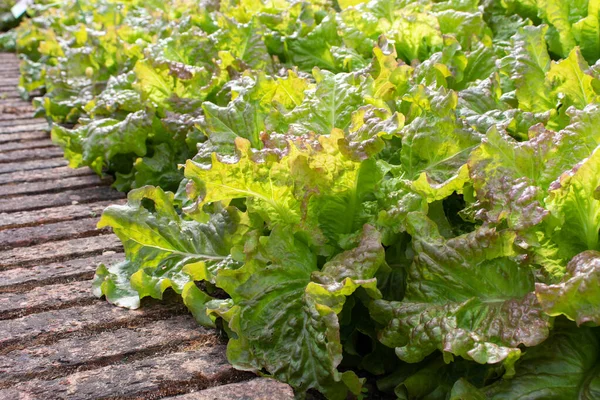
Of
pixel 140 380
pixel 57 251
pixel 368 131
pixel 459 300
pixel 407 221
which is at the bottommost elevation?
pixel 57 251

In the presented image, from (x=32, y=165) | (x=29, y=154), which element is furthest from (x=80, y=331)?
(x=29, y=154)

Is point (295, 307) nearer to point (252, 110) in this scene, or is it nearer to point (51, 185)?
point (252, 110)

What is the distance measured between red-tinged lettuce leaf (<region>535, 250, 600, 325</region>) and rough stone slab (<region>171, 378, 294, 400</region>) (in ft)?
2.09

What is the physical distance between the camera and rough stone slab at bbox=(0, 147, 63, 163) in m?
3.68

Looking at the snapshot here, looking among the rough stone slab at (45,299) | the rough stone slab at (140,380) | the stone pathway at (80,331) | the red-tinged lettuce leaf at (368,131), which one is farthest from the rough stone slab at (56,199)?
the red-tinged lettuce leaf at (368,131)

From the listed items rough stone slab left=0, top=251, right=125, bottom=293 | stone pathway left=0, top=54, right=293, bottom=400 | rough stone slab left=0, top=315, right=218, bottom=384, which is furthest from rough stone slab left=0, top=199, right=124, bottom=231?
rough stone slab left=0, top=315, right=218, bottom=384

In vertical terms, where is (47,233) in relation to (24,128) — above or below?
above

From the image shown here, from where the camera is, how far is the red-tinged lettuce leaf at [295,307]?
5.65ft

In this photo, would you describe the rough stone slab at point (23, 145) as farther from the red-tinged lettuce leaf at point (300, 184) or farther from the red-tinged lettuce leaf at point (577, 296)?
the red-tinged lettuce leaf at point (577, 296)

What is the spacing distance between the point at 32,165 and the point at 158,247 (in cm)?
157

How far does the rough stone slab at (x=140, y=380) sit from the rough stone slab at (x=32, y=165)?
196 centimetres

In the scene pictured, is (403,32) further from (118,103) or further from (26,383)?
(26,383)

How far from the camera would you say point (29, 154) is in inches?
148

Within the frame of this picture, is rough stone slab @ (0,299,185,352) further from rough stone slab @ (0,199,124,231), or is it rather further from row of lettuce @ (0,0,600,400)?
rough stone slab @ (0,199,124,231)
